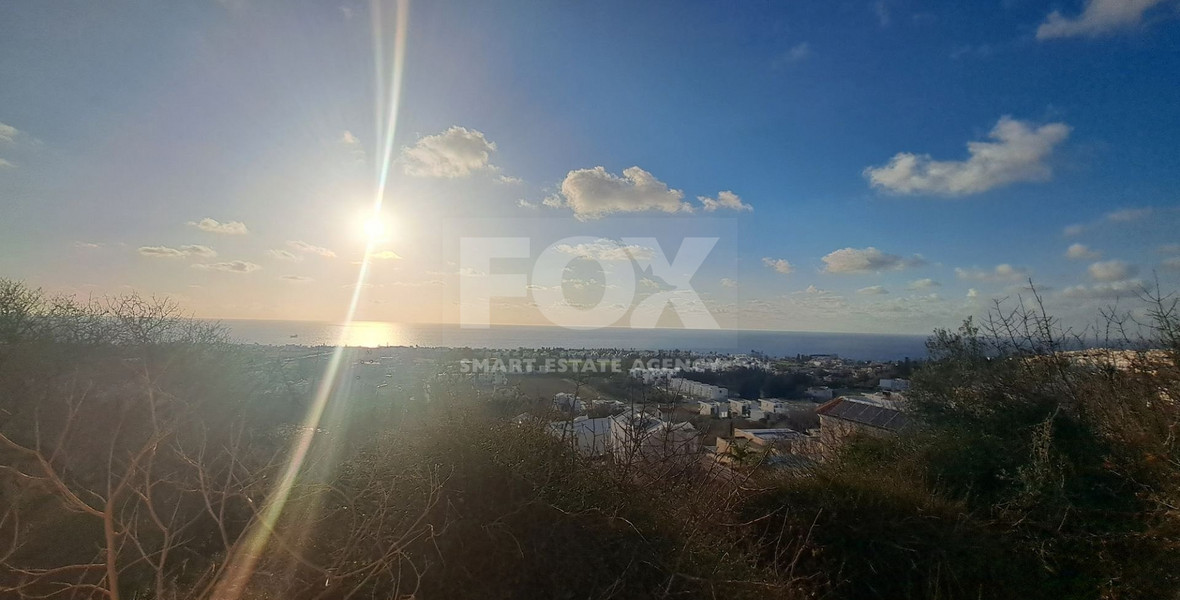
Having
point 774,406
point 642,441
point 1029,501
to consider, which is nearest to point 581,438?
point 642,441

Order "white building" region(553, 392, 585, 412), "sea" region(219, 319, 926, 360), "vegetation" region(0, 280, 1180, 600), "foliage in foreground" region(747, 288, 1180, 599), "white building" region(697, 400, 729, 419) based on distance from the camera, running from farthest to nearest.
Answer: "sea" region(219, 319, 926, 360) < "white building" region(697, 400, 729, 419) < "white building" region(553, 392, 585, 412) < "foliage in foreground" region(747, 288, 1180, 599) < "vegetation" region(0, 280, 1180, 600)

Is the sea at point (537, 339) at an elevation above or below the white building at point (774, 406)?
above

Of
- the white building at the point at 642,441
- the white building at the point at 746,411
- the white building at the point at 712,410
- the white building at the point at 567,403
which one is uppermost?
the white building at the point at 567,403

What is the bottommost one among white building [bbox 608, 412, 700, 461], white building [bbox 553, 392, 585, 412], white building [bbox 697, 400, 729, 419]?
white building [bbox 697, 400, 729, 419]

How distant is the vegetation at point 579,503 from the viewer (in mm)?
3197

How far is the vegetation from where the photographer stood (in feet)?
10.5

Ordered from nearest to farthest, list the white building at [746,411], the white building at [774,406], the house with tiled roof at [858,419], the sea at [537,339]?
the house with tiled roof at [858,419] < the white building at [746,411] < the white building at [774,406] < the sea at [537,339]

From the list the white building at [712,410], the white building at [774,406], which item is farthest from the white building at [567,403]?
the white building at [774,406]

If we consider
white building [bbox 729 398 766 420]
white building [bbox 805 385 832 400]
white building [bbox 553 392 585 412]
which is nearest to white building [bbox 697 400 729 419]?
white building [bbox 729 398 766 420]

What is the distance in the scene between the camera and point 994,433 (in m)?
5.73

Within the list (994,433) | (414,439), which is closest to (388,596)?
(414,439)

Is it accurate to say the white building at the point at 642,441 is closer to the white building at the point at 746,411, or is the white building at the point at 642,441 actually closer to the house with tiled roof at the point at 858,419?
the house with tiled roof at the point at 858,419

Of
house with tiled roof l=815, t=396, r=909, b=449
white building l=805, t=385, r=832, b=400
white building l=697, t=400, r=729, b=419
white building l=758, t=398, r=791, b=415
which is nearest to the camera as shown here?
house with tiled roof l=815, t=396, r=909, b=449

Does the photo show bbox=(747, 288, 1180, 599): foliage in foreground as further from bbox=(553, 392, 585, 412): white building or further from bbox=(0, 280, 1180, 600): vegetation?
bbox=(553, 392, 585, 412): white building
